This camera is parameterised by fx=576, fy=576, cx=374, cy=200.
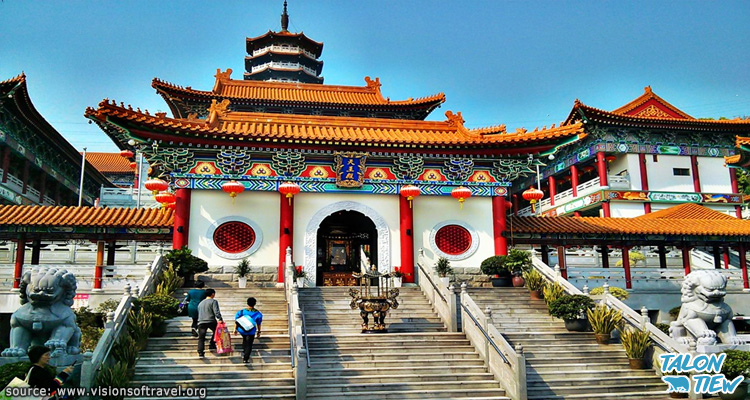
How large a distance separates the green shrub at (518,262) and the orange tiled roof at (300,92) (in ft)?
47.6

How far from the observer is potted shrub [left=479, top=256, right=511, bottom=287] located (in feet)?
51.7

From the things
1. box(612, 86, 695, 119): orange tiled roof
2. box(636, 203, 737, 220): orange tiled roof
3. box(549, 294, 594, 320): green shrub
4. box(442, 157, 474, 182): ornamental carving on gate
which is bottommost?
box(549, 294, 594, 320): green shrub

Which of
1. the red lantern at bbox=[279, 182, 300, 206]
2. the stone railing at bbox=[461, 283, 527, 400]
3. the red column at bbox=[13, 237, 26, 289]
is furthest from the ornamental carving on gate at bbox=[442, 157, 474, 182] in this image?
the red column at bbox=[13, 237, 26, 289]

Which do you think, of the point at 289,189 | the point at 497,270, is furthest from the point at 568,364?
the point at 289,189

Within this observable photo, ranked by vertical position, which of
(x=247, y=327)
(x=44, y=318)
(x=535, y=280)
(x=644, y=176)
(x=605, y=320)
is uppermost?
(x=644, y=176)

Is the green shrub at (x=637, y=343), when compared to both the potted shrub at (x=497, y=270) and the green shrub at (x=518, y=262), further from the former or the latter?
the potted shrub at (x=497, y=270)

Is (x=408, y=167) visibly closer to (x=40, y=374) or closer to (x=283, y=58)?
(x=40, y=374)

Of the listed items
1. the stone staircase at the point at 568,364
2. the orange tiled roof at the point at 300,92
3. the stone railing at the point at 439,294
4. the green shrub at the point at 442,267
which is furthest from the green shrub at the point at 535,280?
the orange tiled roof at the point at 300,92

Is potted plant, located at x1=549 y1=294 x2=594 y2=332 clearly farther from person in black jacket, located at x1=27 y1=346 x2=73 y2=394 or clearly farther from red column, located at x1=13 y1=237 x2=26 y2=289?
red column, located at x1=13 y1=237 x2=26 y2=289

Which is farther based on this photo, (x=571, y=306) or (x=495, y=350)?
(x=571, y=306)

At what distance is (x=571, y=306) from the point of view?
12352 millimetres

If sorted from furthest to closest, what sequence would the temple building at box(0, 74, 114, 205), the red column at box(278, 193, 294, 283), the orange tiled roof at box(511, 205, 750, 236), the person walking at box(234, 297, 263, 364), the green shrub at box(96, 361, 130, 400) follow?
the temple building at box(0, 74, 114, 205) < the orange tiled roof at box(511, 205, 750, 236) < the red column at box(278, 193, 294, 283) < the person walking at box(234, 297, 263, 364) < the green shrub at box(96, 361, 130, 400)

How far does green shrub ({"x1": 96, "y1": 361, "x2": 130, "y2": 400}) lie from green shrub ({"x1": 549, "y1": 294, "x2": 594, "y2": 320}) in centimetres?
866

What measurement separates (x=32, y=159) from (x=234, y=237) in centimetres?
2103
